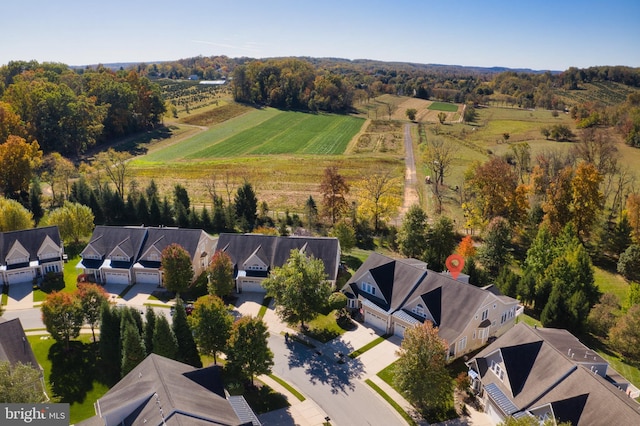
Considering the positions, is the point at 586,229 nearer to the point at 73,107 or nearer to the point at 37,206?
the point at 37,206

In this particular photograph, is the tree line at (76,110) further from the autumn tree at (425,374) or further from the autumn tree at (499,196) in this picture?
the autumn tree at (425,374)

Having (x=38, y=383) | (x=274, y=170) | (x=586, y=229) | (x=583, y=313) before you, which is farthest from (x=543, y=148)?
(x=38, y=383)

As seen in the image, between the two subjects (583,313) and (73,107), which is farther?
(73,107)

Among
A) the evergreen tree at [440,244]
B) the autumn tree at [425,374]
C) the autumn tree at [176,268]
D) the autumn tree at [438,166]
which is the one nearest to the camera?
the autumn tree at [425,374]

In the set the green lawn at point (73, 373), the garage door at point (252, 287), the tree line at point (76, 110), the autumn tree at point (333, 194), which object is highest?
the tree line at point (76, 110)

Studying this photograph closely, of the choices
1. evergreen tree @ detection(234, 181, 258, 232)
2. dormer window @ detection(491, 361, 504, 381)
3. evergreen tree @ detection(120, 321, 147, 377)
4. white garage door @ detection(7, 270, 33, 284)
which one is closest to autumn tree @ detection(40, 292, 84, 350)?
evergreen tree @ detection(120, 321, 147, 377)

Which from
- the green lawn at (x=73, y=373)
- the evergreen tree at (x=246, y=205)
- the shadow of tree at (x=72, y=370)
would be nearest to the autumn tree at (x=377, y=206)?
the evergreen tree at (x=246, y=205)

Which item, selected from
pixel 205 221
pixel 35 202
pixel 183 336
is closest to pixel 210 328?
pixel 183 336
